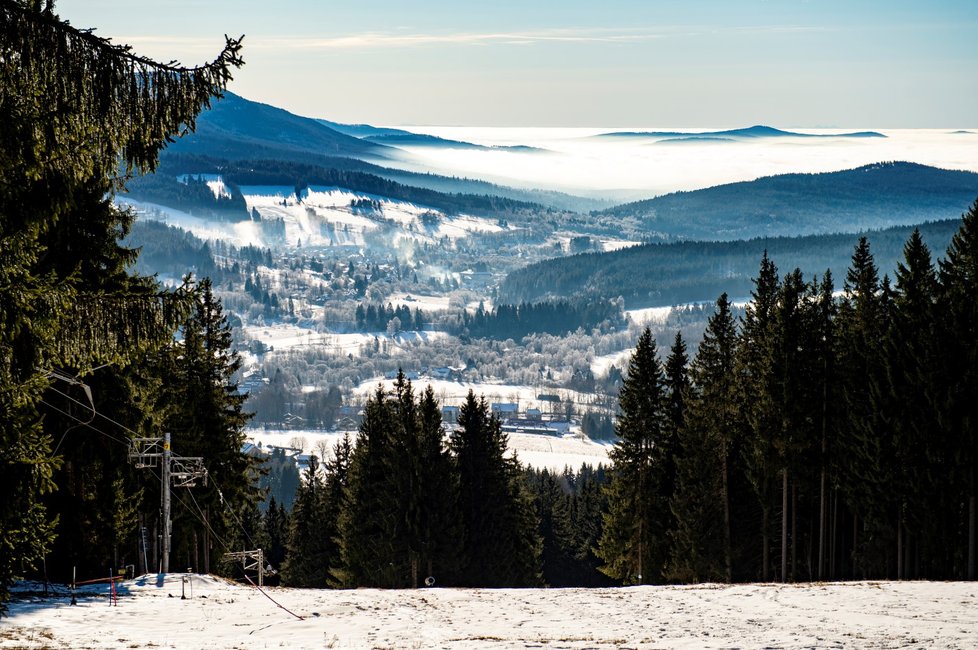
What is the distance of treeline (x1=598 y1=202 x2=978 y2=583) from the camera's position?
110 ft

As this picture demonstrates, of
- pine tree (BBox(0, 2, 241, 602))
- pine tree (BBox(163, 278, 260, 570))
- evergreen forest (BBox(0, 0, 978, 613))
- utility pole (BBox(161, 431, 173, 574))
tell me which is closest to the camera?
pine tree (BBox(0, 2, 241, 602))

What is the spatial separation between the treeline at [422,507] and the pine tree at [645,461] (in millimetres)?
6594

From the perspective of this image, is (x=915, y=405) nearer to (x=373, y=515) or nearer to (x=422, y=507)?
(x=422, y=507)

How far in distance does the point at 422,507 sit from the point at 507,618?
74.3ft

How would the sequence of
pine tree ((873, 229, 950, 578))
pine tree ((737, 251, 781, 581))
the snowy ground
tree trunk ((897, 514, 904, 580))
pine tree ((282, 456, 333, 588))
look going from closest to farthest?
1. the snowy ground
2. pine tree ((873, 229, 950, 578))
3. tree trunk ((897, 514, 904, 580))
4. pine tree ((737, 251, 781, 581))
5. pine tree ((282, 456, 333, 588))

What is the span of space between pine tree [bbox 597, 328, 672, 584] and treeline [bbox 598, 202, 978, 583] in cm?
6

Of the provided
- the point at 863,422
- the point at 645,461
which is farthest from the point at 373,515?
the point at 863,422

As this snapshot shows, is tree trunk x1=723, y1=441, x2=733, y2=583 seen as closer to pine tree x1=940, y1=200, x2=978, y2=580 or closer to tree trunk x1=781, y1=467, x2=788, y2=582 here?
tree trunk x1=781, y1=467, x2=788, y2=582

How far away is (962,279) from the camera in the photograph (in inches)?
1325

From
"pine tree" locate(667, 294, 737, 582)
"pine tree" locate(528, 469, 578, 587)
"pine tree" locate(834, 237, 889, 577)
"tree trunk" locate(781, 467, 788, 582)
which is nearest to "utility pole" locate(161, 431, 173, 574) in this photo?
"pine tree" locate(667, 294, 737, 582)

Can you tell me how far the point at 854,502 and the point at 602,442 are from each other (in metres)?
150

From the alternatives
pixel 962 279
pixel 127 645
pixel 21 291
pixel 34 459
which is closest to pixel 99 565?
pixel 127 645

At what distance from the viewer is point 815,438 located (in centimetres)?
3891

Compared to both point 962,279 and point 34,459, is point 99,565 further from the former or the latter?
point 962,279
